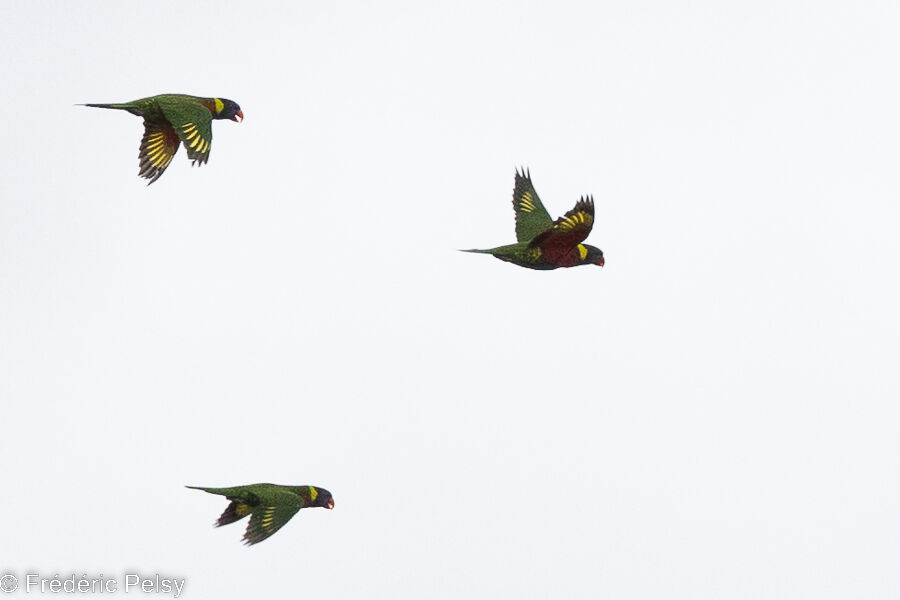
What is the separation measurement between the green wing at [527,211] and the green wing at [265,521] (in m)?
8.82

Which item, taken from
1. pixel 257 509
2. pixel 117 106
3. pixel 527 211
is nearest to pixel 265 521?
pixel 257 509

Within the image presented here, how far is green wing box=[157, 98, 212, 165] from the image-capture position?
2597 cm

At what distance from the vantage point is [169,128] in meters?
27.2

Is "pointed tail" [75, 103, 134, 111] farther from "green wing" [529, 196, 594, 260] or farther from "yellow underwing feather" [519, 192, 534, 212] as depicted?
"yellow underwing feather" [519, 192, 534, 212]

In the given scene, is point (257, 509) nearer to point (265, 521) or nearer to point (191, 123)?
point (265, 521)

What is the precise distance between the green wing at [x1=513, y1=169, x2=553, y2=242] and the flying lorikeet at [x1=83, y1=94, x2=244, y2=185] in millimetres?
8004

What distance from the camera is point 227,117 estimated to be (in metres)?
28.3

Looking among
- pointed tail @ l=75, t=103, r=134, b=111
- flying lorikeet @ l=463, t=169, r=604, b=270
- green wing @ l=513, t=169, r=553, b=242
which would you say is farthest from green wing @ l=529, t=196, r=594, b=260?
pointed tail @ l=75, t=103, r=134, b=111

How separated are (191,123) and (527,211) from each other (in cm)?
941

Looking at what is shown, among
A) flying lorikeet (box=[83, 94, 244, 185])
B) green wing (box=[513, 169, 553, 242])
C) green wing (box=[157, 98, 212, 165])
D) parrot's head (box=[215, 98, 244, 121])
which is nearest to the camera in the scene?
green wing (box=[157, 98, 212, 165])

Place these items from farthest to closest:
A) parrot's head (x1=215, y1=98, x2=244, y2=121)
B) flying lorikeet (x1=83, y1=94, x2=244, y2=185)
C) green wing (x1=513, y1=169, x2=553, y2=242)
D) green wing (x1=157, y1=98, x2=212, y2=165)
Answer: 1. green wing (x1=513, y1=169, x2=553, y2=242)
2. parrot's head (x1=215, y1=98, x2=244, y2=121)
3. flying lorikeet (x1=83, y1=94, x2=244, y2=185)
4. green wing (x1=157, y1=98, x2=212, y2=165)

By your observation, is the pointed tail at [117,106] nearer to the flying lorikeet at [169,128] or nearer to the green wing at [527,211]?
the flying lorikeet at [169,128]

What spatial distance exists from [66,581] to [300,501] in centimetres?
496

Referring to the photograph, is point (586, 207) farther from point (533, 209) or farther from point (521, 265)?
point (533, 209)
